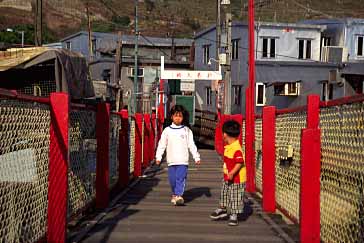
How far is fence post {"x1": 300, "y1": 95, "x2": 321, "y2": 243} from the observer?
18.3ft

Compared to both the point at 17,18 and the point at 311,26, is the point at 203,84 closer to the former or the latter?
the point at 311,26

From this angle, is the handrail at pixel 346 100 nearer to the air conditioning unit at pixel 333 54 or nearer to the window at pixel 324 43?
the air conditioning unit at pixel 333 54

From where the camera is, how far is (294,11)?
8431 centimetres

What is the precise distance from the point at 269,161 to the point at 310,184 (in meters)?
3.03

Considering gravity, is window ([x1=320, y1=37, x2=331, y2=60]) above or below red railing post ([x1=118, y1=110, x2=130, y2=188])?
above

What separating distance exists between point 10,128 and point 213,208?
489 centimetres

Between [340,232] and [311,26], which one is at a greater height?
[311,26]

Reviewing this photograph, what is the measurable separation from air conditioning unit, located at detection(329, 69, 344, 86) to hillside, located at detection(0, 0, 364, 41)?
137ft

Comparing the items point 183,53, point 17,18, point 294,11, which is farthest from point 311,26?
point 17,18

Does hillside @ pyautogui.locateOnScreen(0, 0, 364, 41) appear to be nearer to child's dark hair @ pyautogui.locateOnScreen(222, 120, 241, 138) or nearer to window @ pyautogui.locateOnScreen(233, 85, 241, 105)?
window @ pyautogui.locateOnScreen(233, 85, 241, 105)

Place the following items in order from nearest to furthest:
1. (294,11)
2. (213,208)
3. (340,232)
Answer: (340,232) → (213,208) → (294,11)

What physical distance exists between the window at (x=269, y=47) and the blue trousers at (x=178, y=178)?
1184 inches

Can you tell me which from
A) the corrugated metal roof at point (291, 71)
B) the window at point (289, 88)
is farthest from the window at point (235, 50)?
the window at point (289, 88)

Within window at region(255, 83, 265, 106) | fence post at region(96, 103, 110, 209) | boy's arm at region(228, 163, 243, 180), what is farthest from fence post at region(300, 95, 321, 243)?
window at region(255, 83, 265, 106)
